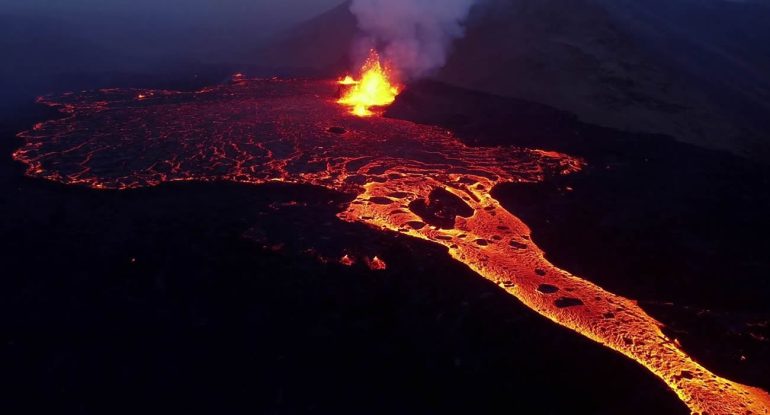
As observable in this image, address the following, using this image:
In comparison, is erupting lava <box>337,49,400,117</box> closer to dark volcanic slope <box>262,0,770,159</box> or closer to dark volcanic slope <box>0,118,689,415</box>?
dark volcanic slope <box>262,0,770,159</box>

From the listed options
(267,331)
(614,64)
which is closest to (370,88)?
(614,64)

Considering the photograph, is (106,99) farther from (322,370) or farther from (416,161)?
(322,370)

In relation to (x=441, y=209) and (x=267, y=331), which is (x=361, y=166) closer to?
(x=441, y=209)

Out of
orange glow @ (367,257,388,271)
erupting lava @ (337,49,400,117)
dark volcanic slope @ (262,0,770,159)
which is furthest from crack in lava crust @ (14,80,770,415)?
dark volcanic slope @ (262,0,770,159)

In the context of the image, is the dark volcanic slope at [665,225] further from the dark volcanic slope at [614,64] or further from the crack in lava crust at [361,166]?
the dark volcanic slope at [614,64]

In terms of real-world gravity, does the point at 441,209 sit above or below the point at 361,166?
below

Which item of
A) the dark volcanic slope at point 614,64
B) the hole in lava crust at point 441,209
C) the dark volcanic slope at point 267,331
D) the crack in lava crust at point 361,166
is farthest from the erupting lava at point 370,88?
the dark volcanic slope at point 267,331
